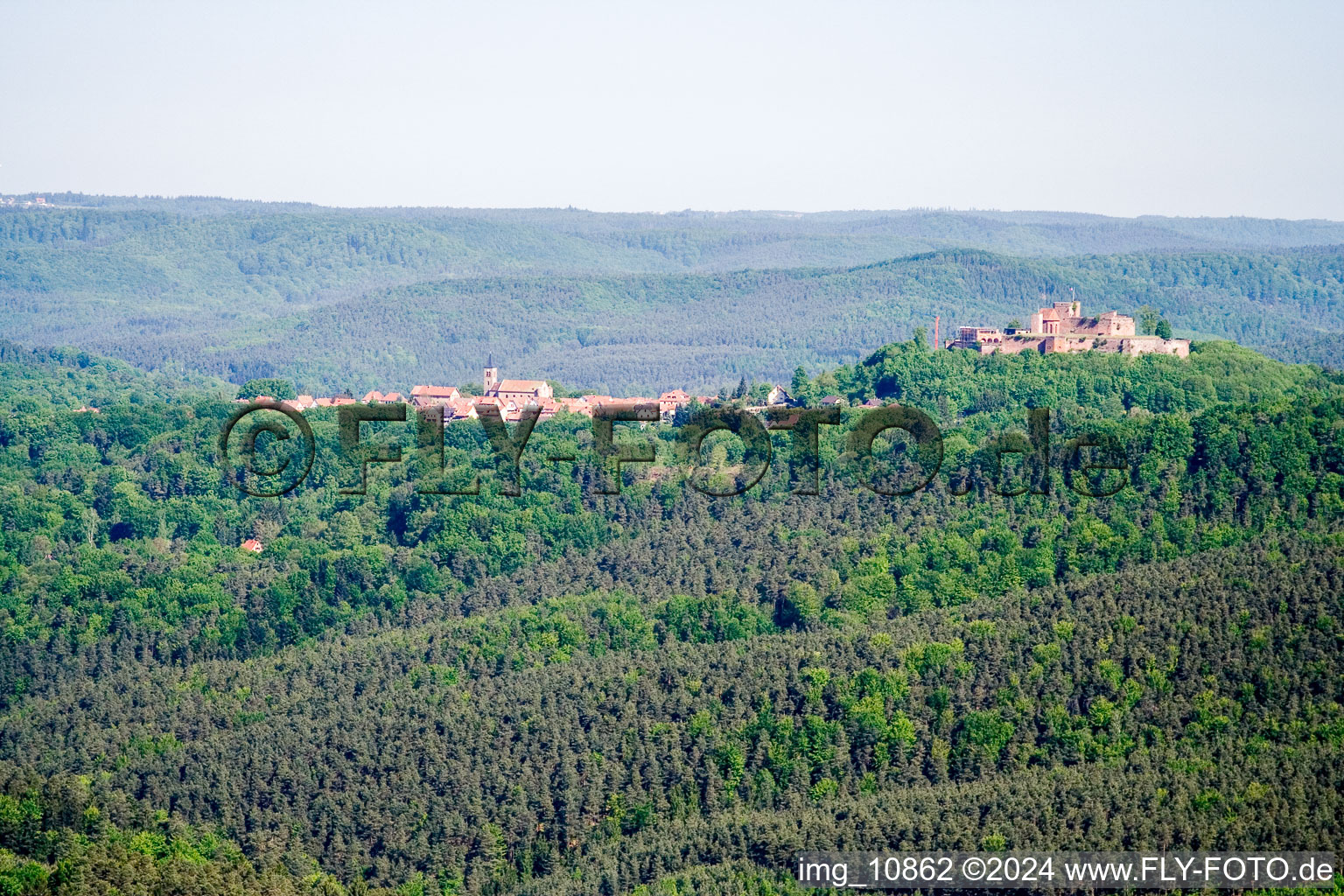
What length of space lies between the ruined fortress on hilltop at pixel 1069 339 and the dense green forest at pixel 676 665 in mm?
7527

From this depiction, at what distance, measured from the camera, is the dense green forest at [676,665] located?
1705 inches

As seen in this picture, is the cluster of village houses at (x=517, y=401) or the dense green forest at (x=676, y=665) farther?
the cluster of village houses at (x=517, y=401)

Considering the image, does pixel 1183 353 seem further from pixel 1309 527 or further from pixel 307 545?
pixel 307 545

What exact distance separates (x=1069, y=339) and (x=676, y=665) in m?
39.8

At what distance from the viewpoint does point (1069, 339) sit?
87062 mm

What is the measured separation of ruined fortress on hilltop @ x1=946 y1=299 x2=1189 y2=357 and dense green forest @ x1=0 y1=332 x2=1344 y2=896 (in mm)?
7527

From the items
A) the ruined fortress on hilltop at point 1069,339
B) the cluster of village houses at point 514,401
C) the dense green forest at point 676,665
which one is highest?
the ruined fortress on hilltop at point 1069,339
